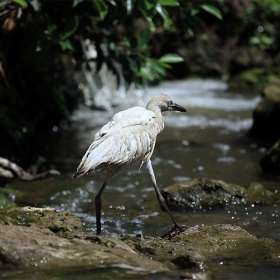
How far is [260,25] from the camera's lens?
1975 centimetres

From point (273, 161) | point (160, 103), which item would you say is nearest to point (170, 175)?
point (273, 161)

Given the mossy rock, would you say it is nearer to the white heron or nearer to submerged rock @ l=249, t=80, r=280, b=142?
the white heron

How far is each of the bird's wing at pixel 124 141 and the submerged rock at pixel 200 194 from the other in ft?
3.10

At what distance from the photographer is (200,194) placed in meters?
5.99

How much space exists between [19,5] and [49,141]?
372cm

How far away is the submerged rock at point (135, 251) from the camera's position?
3.46 meters

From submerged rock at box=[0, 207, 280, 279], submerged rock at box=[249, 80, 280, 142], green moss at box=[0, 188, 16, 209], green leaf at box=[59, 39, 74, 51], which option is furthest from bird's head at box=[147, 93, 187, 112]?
submerged rock at box=[249, 80, 280, 142]

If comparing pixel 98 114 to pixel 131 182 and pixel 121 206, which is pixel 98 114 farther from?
pixel 121 206

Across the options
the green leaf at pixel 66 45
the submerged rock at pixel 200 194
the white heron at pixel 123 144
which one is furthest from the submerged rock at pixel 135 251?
the green leaf at pixel 66 45

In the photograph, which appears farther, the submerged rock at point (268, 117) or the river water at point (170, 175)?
the submerged rock at point (268, 117)

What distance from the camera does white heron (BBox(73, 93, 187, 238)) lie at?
4.59m

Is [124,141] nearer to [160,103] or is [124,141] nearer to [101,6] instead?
[160,103]

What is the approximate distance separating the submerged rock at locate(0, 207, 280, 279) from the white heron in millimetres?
611

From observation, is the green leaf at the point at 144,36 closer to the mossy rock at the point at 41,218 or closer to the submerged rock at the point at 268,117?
the mossy rock at the point at 41,218
